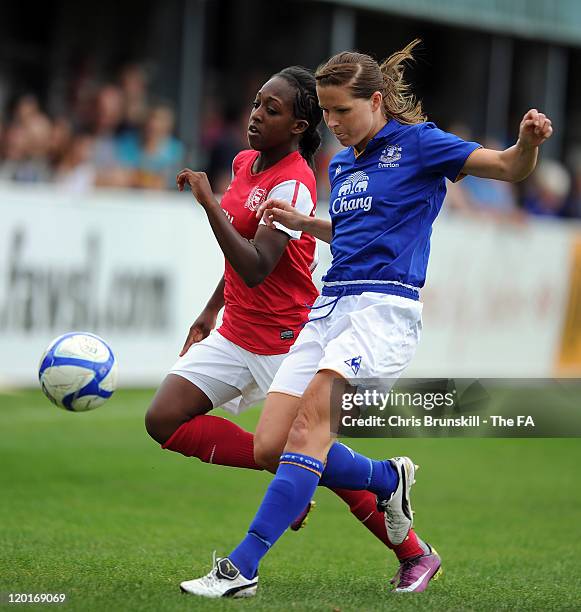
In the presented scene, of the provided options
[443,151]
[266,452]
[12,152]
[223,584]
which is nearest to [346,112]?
[443,151]

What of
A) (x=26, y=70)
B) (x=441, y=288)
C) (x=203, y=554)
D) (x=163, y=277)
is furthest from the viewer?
(x=26, y=70)

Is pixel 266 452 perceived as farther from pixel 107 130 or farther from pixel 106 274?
pixel 107 130

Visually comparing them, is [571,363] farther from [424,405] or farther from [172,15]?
[424,405]

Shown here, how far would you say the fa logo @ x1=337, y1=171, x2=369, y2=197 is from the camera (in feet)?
17.7

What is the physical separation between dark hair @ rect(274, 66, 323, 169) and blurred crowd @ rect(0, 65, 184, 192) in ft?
24.6

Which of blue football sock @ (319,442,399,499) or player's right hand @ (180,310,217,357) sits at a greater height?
player's right hand @ (180,310,217,357)

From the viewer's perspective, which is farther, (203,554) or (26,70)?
(26,70)

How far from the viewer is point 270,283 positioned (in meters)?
6.08

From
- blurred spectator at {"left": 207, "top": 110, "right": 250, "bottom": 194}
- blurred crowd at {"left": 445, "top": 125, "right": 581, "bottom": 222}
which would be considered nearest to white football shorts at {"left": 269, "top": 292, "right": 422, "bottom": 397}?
blurred spectator at {"left": 207, "top": 110, "right": 250, "bottom": 194}

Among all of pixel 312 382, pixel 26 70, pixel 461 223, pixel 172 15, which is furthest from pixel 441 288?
pixel 312 382

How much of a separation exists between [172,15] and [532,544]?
443 inches

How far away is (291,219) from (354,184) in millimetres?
336

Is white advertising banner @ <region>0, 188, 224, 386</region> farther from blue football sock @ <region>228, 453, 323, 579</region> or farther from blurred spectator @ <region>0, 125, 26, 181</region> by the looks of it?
blue football sock @ <region>228, 453, 323, 579</region>

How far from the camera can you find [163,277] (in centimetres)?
1320
